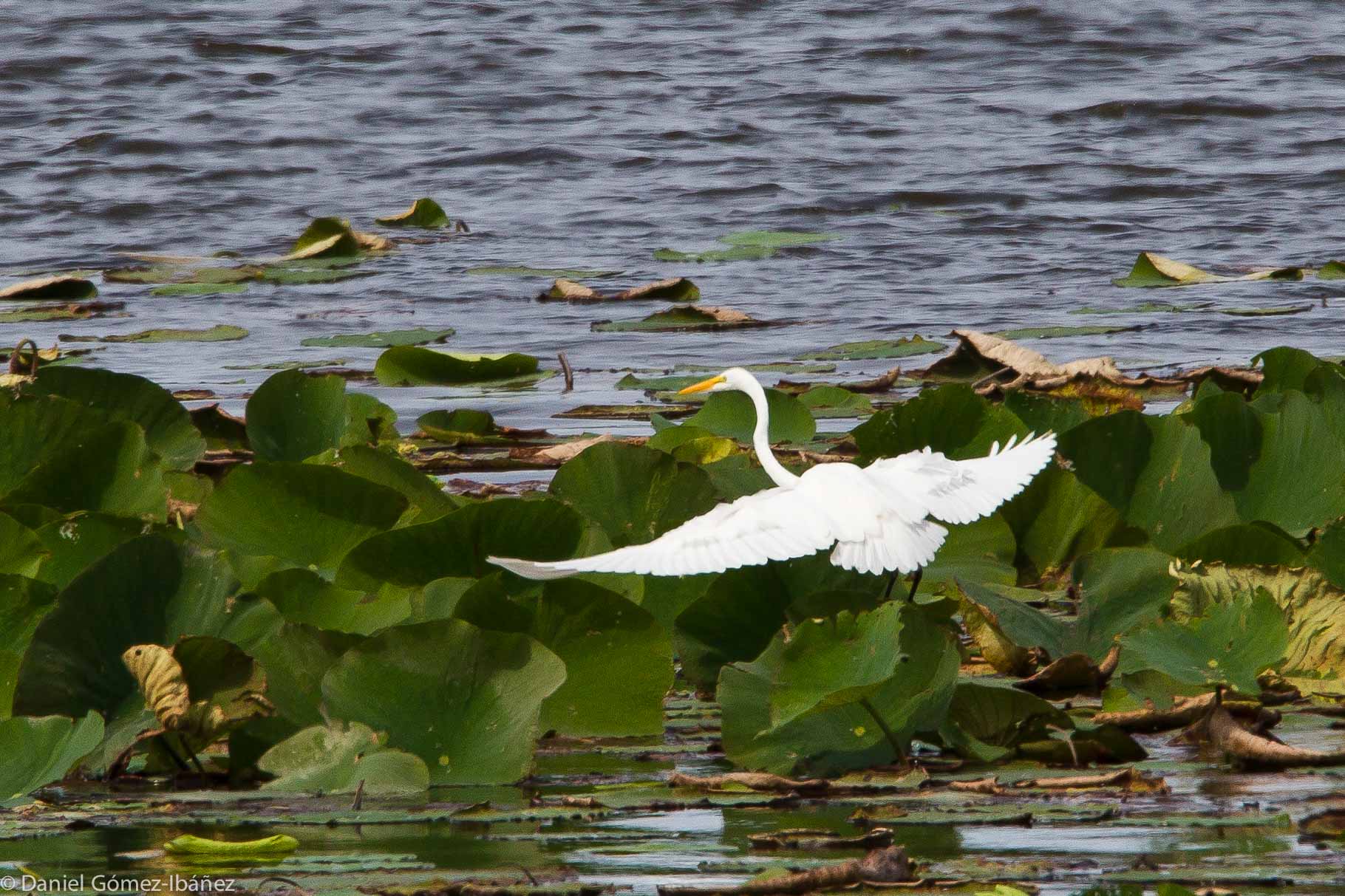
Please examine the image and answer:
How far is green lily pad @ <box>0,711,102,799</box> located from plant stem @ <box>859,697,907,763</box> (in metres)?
0.94

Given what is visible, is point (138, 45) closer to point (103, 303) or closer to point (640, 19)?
point (640, 19)

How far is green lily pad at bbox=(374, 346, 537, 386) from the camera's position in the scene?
6.15 metres

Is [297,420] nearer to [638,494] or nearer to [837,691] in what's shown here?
[638,494]

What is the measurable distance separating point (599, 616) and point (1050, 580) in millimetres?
1182

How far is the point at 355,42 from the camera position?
17547 millimetres

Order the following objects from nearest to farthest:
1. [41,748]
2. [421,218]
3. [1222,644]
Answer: [41,748] < [1222,644] < [421,218]

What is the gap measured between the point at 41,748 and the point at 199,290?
6.96 meters

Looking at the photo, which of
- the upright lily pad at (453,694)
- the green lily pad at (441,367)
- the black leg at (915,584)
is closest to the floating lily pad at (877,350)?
the green lily pad at (441,367)

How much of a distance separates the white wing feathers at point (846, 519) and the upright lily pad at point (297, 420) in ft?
3.66

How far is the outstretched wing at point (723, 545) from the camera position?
2707 millimetres

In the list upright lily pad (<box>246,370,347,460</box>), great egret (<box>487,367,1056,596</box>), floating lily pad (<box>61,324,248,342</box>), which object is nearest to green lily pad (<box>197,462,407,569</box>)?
great egret (<box>487,367,1056,596</box>)

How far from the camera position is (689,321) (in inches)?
310

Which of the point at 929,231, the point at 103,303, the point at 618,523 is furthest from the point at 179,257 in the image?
the point at 618,523

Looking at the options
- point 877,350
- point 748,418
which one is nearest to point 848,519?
point 748,418
